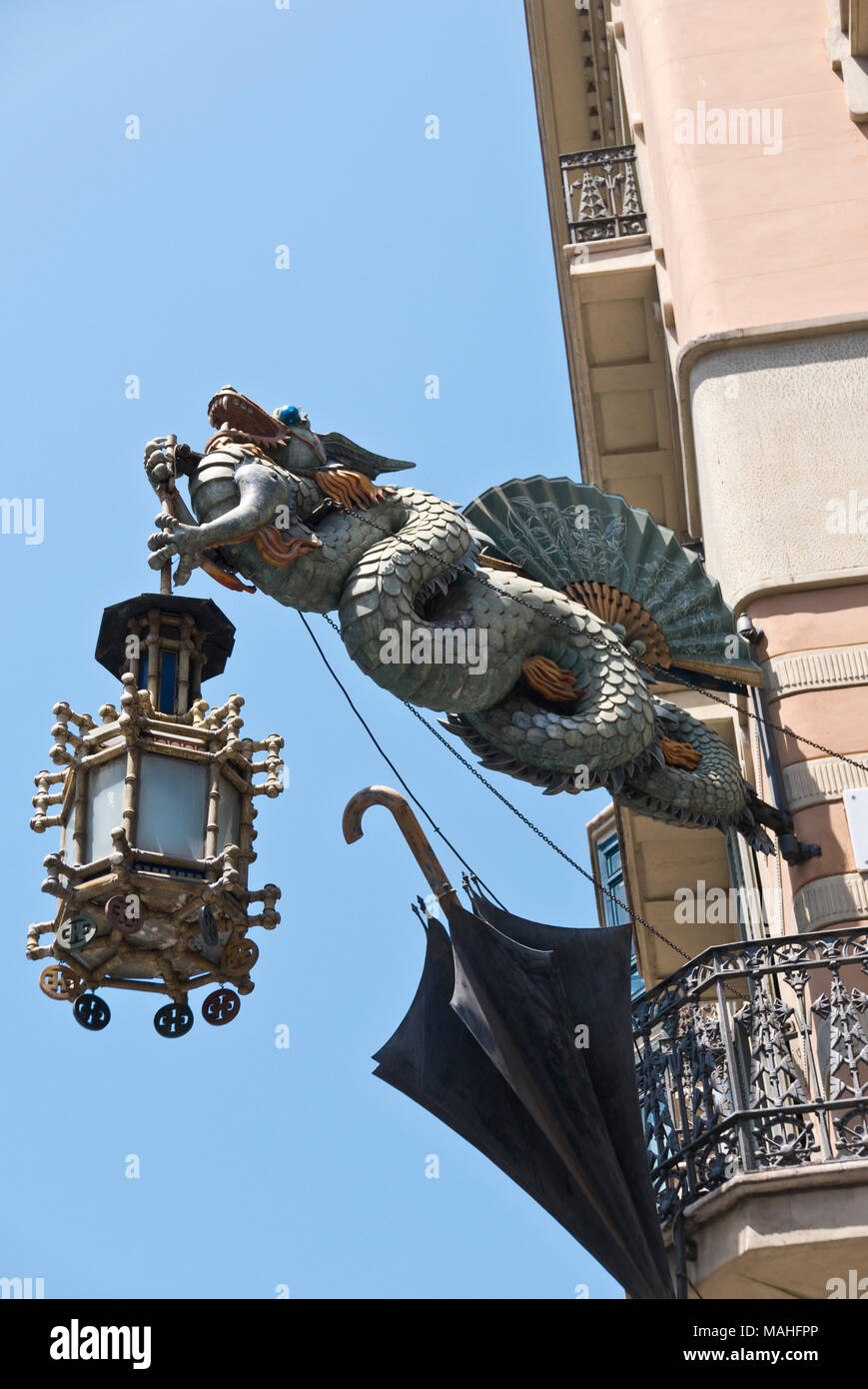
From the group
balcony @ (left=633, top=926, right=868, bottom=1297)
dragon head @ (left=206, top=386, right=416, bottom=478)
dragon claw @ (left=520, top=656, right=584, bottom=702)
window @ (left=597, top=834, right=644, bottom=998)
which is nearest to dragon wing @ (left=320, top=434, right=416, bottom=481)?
dragon head @ (left=206, top=386, right=416, bottom=478)

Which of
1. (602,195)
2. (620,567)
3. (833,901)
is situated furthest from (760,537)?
(602,195)

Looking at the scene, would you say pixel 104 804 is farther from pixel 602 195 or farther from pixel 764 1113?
pixel 602 195

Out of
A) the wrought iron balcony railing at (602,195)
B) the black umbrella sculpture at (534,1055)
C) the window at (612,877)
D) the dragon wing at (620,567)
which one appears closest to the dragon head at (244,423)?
the dragon wing at (620,567)

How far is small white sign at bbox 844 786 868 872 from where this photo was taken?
35.6ft

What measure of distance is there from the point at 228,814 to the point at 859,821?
12.1 feet

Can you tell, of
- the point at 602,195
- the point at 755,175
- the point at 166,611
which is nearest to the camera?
the point at 166,611

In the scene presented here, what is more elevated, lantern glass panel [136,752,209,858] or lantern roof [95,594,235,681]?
lantern roof [95,594,235,681]

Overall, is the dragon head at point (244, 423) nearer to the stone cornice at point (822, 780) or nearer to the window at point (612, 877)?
the stone cornice at point (822, 780)

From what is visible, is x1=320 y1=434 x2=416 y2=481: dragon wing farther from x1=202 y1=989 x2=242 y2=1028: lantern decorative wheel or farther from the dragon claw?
x1=202 y1=989 x2=242 y2=1028: lantern decorative wheel

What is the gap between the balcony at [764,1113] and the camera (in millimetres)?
9062

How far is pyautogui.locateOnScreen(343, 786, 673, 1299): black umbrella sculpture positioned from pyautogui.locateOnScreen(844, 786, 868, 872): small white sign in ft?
5.43

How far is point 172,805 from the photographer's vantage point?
29.5 feet
